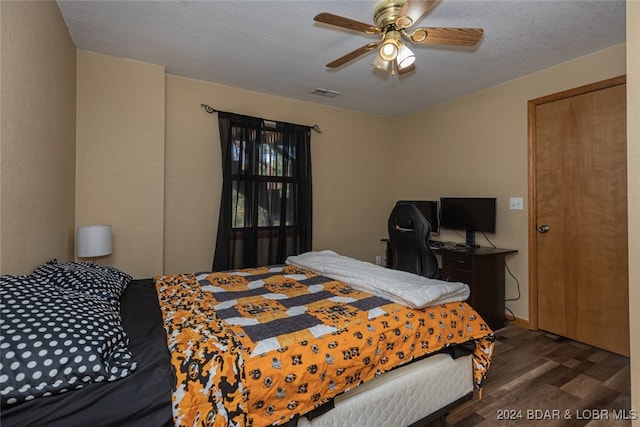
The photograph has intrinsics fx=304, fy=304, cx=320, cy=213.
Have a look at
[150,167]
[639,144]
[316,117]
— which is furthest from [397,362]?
[316,117]

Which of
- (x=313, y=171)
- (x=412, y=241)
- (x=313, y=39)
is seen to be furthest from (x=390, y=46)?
(x=313, y=171)

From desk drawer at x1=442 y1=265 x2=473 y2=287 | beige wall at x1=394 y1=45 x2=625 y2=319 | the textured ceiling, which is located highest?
the textured ceiling

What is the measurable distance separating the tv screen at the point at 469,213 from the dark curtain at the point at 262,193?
1679 mm

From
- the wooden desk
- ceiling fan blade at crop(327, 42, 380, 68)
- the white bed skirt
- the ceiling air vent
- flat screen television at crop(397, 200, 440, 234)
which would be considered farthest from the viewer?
flat screen television at crop(397, 200, 440, 234)

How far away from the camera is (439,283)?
1834 mm

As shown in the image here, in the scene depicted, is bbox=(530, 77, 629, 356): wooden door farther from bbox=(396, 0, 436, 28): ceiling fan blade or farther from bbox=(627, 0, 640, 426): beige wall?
bbox=(396, 0, 436, 28): ceiling fan blade

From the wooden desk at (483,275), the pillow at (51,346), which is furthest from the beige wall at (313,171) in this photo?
the pillow at (51,346)

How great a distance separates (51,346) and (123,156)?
2338mm

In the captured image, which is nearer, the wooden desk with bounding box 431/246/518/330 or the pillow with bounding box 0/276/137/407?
the pillow with bounding box 0/276/137/407

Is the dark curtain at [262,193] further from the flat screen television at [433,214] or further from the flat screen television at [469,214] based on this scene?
the flat screen television at [469,214]

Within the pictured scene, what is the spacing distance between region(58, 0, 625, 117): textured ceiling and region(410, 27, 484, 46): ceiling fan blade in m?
0.27

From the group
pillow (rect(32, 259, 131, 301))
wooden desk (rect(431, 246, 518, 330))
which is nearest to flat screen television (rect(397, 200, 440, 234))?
wooden desk (rect(431, 246, 518, 330))

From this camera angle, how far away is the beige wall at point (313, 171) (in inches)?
127

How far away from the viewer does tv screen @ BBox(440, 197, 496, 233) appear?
3305 mm
